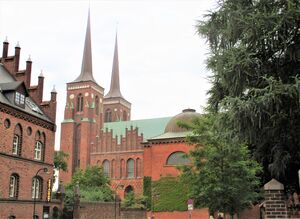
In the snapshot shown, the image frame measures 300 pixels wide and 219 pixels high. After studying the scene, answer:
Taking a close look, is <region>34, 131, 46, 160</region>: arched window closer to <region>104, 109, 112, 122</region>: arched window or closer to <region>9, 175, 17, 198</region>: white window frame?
<region>9, 175, 17, 198</region>: white window frame

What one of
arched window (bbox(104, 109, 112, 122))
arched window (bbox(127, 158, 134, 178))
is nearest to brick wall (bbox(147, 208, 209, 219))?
arched window (bbox(127, 158, 134, 178))

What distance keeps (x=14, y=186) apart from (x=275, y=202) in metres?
20.9

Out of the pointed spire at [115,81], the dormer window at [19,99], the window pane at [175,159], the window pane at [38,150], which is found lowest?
the window pane at [38,150]

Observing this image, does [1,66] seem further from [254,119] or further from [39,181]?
[254,119]

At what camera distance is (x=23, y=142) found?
30.0 metres

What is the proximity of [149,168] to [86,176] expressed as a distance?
9548 mm

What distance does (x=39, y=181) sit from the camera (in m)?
32.0

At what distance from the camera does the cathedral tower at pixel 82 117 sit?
79.6 meters

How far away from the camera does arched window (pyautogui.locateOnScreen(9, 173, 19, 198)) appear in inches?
1131

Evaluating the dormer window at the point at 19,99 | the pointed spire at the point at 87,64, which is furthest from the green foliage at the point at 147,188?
the pointed spire at the point at 87,64

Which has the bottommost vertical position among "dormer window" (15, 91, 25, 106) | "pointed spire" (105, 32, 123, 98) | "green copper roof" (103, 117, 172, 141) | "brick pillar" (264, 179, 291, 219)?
"brick pillar" (264, 179, 291, 219)

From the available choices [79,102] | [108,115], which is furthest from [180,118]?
[108,115]

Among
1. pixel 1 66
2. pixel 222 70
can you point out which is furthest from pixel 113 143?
pixel 222 70

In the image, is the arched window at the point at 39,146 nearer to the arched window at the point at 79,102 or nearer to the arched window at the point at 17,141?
the arched window at the point at 17,141
